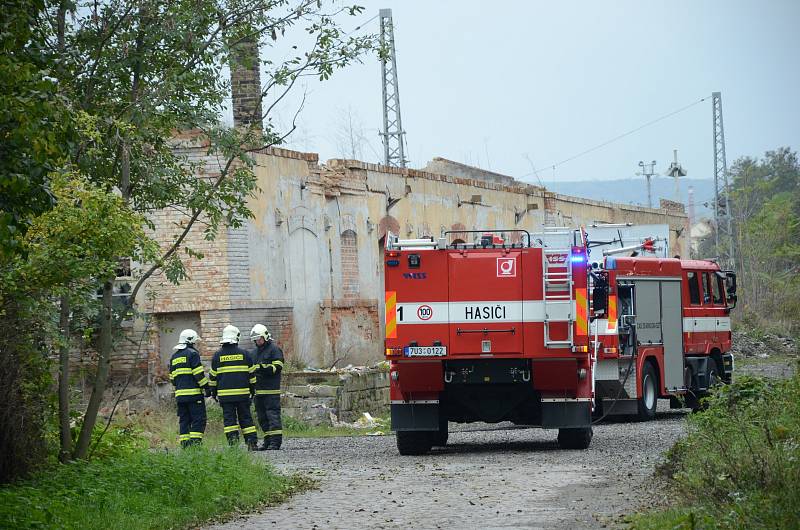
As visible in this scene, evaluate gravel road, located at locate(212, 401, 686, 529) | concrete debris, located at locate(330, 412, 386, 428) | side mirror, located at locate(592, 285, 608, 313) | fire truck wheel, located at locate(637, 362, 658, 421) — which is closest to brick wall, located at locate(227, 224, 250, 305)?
concrete debris, located at locate(330, 412, 386, 428)

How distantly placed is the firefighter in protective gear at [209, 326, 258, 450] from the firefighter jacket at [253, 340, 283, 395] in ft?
2.01

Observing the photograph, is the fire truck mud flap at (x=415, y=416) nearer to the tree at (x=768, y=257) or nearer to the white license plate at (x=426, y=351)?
the white license plate at (x=426, y=351)

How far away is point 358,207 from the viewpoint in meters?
33.6

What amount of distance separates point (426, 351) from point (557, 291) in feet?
6.56

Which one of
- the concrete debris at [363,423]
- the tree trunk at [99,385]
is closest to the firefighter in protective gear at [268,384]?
the concrete debris at [363,423]

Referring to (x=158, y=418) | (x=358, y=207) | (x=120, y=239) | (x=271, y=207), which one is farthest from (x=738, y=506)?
(x=358, y=207)

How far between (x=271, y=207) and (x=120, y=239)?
17.1 meters

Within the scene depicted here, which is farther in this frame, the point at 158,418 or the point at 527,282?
the point at 158,418

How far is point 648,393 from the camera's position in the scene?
80.0 feet

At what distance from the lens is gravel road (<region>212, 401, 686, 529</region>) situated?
1162 centimetres

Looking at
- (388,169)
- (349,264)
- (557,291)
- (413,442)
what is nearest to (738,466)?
(557,291)

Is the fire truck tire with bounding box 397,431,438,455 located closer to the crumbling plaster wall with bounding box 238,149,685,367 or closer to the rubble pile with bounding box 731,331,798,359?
the crumbling plaster wall with bounding box 238,149,685,367

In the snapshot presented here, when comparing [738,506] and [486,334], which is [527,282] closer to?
[486,334]

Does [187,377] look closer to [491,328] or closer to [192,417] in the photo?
[192,417]
